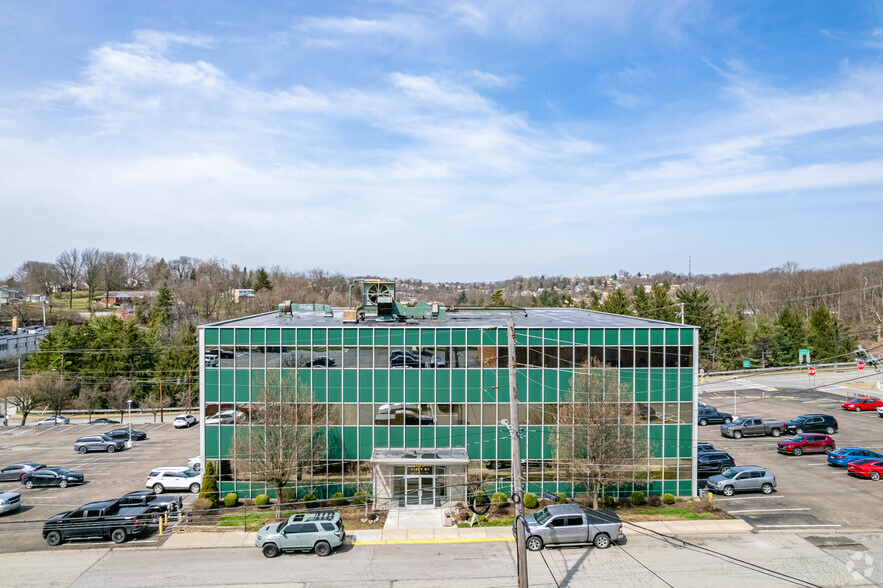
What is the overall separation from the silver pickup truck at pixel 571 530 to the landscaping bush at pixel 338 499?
9209mm

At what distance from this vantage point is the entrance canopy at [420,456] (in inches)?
1085

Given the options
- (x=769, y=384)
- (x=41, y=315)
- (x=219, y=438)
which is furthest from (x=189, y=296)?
(x=769, y=384)

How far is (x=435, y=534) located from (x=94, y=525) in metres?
14.8

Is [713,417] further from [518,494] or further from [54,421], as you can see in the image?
[54,421]

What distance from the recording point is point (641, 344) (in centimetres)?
2972

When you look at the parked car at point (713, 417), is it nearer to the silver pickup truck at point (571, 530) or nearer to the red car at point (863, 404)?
the red car at point (863, 404)

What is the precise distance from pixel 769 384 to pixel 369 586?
202 feet

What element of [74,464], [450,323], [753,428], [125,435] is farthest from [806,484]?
[125,435]

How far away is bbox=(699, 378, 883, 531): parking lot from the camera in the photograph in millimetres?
26391

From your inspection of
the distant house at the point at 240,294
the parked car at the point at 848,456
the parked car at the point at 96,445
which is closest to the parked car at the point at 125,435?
the parked car at the point at 96,445

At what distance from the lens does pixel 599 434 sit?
89.4 feet

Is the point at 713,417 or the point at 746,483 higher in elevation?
the point at 746,483

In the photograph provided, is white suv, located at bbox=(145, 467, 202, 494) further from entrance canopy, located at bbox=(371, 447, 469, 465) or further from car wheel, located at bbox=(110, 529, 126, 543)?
entrance canopy, located at bbox=(371, 447, 469, 465)

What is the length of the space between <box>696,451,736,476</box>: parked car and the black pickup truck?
2983 cm
